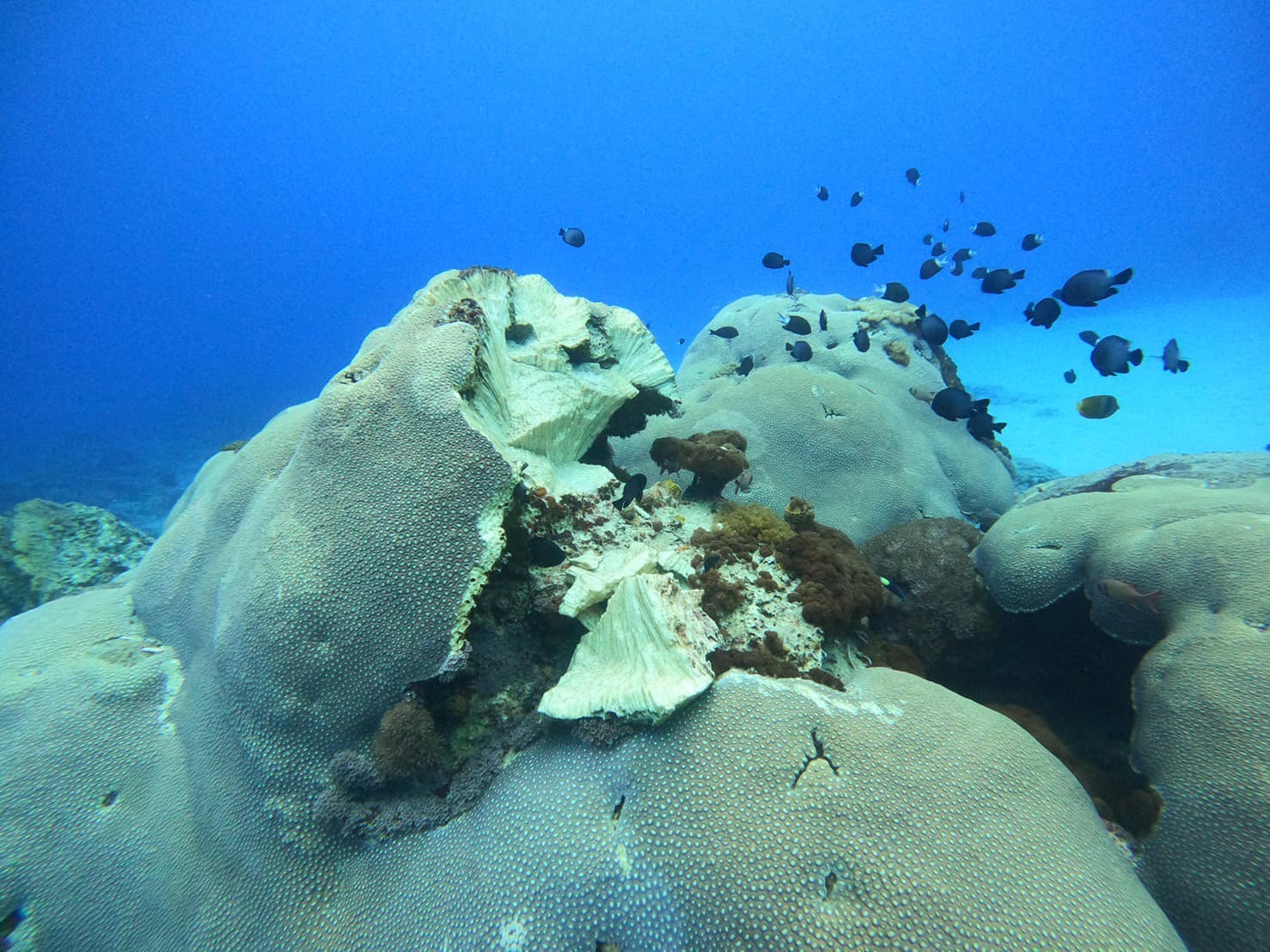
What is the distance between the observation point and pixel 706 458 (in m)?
4.60

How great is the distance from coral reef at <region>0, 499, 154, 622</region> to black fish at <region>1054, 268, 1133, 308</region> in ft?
43.8

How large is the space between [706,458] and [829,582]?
63.2 inches

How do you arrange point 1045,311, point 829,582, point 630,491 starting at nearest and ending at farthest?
point 829,582 → point 630,491 → point 1045,311

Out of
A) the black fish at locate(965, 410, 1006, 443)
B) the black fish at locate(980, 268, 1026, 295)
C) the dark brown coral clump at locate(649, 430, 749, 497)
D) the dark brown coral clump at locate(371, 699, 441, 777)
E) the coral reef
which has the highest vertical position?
the black fish at locate(980, 268, 1026, 295)

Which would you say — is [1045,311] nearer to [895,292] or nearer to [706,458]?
[895,292]

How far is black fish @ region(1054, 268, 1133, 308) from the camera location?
607cm

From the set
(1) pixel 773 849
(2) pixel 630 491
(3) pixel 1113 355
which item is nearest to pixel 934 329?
(3) pixel 1113 355

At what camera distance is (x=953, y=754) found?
2.29 meters

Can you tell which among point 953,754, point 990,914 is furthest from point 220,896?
point 953,754

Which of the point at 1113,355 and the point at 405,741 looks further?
the point at 1113,355

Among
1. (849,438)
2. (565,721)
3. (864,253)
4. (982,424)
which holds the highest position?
(864,253)

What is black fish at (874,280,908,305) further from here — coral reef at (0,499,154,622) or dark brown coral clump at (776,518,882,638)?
coral reef at (0,499,154,622)

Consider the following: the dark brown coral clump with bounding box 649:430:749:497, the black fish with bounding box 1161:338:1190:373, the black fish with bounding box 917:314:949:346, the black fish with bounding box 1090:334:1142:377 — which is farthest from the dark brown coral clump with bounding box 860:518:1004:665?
the black fish with bounding box 1161:338:1190:373

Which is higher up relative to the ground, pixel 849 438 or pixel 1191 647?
pixel 849 438
